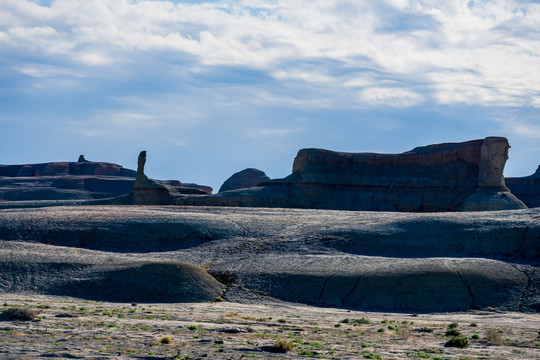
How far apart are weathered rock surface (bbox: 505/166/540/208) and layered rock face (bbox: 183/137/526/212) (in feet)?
64.0

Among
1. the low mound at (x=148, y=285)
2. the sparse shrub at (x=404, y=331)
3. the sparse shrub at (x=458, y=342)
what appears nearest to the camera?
the sparse shrub at (x=458, y=342)

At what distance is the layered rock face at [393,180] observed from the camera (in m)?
74.7

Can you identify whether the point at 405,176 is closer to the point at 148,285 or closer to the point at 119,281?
the point at 148,285

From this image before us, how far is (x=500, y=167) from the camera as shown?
74.3 meters

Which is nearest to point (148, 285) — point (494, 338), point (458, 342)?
point (458, 342)

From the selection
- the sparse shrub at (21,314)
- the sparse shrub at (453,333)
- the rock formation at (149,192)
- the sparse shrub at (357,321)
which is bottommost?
the sparse shrub at (357,321)

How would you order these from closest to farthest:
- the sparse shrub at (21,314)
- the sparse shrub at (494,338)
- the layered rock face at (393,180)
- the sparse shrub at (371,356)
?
1. the sparse shrub at (371,356)
2. the sparse shrub at (494,338)
3. the sparse shrub at (21,314)
4. the layered rock face at (393,180)

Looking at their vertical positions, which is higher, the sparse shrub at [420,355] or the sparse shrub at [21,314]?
the sparse shrub at [420,355]

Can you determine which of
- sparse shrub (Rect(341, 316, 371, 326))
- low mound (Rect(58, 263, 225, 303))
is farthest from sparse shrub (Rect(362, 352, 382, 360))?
low mound (Rect(58, 263, 225, 303))

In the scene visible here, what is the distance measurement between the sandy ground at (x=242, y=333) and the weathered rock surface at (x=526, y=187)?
71013 millimetres

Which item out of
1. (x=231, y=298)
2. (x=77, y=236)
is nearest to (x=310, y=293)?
(x=231, y=298)

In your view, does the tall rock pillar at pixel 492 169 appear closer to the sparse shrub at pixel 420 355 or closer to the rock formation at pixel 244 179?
the sparse shrub at pixel 420 355

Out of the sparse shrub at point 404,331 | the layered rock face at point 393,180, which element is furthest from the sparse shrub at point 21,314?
the layered rock face at point 393,180

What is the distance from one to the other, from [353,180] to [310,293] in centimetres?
Result: 5123
